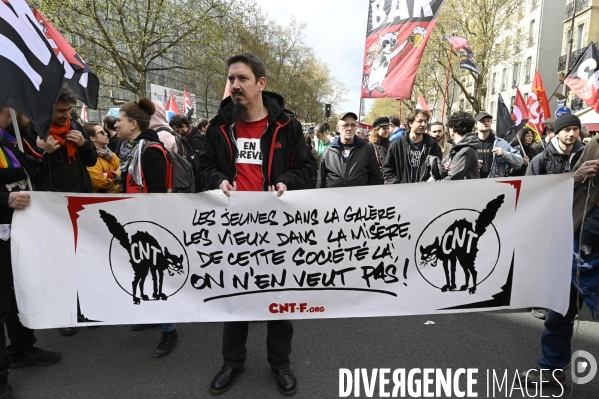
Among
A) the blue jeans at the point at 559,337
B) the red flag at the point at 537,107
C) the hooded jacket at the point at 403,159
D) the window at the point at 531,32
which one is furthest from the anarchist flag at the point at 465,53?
the window at the point at 531,32

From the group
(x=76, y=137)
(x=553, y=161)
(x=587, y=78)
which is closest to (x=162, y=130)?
(x=76, y=137)

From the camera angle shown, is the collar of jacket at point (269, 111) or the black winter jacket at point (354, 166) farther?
the black winter jacket at point (354, 166)

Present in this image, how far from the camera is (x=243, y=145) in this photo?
272 cm

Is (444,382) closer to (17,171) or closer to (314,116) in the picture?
(17,171)

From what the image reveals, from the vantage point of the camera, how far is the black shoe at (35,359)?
10.0 ft

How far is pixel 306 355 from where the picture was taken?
3215mm

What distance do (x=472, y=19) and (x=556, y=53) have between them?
13.3 m

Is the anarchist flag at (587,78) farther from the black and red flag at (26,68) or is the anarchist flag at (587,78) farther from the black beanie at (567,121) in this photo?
the black and red flag at (26,68)

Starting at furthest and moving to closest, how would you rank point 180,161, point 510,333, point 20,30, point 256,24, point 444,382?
point 256,24, point 180,161, point 510,333, point 444,382, point 20,30

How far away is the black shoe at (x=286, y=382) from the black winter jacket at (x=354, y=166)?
93.4 inches

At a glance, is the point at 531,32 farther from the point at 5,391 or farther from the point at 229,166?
the point at 5,391

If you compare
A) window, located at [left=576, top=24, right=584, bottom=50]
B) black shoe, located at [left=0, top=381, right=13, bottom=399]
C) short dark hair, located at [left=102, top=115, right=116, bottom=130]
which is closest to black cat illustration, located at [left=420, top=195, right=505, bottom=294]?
black shoe, located at [left=0, top=381, right=13, bottom=399]

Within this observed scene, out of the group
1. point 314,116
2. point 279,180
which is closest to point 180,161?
point 279,180

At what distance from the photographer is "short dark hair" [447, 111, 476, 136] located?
15.7 feet
